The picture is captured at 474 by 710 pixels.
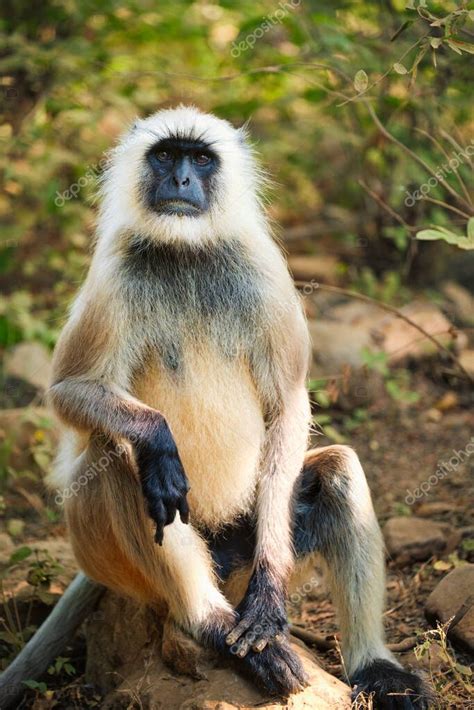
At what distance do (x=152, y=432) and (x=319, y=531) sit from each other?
0.83 m

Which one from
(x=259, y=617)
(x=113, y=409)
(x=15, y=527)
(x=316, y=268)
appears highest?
(x=316, y=268)

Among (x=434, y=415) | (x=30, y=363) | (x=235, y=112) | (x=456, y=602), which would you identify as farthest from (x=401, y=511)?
A: (x=235, y=112)

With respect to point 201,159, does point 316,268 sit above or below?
above

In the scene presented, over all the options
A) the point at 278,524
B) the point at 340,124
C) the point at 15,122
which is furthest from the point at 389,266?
the point at 278,524

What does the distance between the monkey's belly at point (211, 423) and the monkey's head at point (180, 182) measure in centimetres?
50

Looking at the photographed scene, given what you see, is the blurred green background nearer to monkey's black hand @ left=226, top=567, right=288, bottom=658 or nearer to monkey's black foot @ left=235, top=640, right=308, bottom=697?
monkey's black hand @ left=226, top=567, right=288, bottom=658

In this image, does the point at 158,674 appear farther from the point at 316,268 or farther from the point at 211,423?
the point at 316,268

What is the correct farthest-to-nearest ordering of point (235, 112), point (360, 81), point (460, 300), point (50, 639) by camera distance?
1. point (460, 300)
2. point (235, 112)
3. point (50, 639)
4. point (360, 81)

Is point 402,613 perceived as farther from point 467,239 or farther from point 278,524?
point 467,239

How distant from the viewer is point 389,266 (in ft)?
25.2

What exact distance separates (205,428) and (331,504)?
56 centimetres

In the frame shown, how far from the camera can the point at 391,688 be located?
3.31 metres

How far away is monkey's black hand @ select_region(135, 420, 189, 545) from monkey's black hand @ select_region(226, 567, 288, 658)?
1.35 feet

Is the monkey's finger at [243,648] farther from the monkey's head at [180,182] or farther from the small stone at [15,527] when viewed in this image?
the small stone at [15,527]
